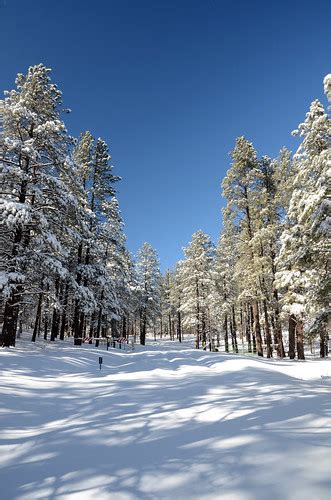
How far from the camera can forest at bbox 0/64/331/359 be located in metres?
12.5

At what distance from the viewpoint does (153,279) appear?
149 ft

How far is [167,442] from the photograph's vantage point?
15.2ft

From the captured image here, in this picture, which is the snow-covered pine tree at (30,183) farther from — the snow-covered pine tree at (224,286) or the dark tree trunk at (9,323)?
the snow-covered pine tree at (224,286)

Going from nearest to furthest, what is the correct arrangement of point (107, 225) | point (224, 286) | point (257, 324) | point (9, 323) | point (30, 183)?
point (9, 323) → point (30, 183) → point (257, 324) → point (107, 225) → point (224, 286)

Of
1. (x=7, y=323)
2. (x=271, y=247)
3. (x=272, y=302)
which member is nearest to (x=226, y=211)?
(x=271, y=247)

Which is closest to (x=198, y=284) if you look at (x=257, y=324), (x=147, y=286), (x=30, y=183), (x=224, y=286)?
(x=224, y=286)

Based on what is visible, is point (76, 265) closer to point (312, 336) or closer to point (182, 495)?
point (312, 336)

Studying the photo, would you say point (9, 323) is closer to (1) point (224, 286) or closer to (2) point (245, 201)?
(2) point (245, 201)

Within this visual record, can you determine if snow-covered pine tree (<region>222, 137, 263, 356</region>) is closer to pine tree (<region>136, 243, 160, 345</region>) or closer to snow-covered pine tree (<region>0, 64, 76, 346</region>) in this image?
snow-covered pine tree (<region>0, 64, 76, 346</region>)

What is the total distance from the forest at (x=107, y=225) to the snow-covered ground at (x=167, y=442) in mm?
6136

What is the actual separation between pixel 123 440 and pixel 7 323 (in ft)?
34.9

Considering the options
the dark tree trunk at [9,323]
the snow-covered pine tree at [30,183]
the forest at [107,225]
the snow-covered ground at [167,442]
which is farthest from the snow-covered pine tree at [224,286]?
the snow-covered ground at [167,442]

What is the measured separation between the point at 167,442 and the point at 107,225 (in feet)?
91.9

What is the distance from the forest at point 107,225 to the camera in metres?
12.5
